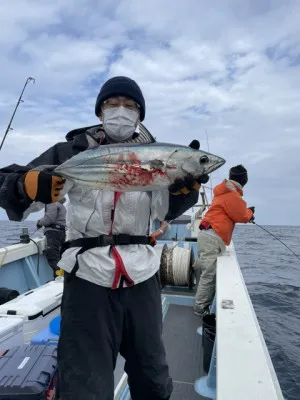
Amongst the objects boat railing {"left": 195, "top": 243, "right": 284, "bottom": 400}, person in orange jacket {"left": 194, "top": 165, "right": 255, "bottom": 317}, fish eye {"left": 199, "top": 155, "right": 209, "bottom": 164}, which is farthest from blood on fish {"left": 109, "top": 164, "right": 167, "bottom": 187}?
person in orange jacket {"left": 194, "top": 165, "right": 255, "bottom": 317}

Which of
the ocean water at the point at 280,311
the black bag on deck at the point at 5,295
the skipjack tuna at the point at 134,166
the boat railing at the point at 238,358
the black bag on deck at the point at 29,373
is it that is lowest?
the ocean water at the point at 280,311

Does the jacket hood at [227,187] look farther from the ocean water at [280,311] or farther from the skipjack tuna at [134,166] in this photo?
the skipjack tuna at [134,166]

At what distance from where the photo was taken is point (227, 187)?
5.61 meters

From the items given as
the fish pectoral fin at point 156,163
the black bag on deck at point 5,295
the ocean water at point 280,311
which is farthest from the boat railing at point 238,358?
the black bag on deck at point 5,295

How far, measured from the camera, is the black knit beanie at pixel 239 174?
588cm

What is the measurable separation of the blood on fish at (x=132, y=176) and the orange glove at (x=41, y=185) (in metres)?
0.35

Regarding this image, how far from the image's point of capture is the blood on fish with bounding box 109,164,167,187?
1982 millimetres

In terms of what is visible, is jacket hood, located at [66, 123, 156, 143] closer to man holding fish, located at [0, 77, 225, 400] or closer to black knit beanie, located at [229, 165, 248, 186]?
man holding fish, located at [0, 77, 225, 400]

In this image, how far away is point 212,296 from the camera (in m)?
5.28

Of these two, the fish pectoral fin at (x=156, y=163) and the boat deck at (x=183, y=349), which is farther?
the boat deck at (x=183, y=349)

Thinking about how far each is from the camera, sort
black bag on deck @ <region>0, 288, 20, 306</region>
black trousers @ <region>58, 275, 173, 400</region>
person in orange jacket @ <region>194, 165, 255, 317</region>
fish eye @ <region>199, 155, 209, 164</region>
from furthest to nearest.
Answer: person in orange jacket @ <region>194, 165, 255, 317</region> → black bag on deck @ <region>0, 288, 20, 306</region> → fish eye @ <region>199, 155, 209, 164</region> → black trousers @ <region>58, 275, 173, 400</region>

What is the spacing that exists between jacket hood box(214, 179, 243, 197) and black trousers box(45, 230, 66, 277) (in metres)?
3.64

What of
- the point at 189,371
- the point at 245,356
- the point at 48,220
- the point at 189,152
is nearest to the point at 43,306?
the point at 189,371

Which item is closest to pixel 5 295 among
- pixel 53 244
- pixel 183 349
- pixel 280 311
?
pixel 53 244
